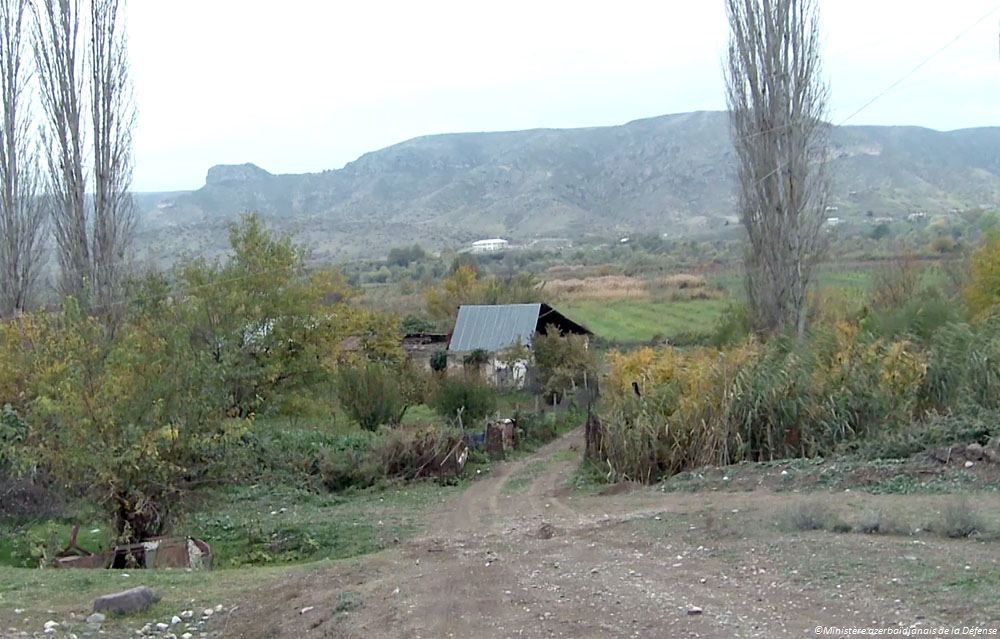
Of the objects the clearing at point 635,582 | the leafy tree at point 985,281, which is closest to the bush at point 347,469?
the clearing at point 635,582

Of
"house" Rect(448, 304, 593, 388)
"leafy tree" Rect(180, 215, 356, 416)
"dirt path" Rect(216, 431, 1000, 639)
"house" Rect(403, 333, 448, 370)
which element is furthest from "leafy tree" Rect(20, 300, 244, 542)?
"house" Rect(403, 333, 448, 370)

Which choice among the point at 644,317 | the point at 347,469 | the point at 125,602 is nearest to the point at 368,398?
the point at 347,469

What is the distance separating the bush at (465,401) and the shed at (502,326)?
13229mm

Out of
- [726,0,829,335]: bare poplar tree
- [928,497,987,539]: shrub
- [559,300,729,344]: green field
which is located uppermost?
[726,0,829,335]: bare poplar tree

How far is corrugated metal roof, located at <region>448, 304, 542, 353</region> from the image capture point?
147 feet

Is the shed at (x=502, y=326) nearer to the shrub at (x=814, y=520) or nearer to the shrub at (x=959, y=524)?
the shrub at (x=814, y=520)

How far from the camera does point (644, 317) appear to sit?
59.5 metres

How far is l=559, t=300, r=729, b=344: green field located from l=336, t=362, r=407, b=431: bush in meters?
21.3

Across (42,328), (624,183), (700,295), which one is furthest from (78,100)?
(624,183)

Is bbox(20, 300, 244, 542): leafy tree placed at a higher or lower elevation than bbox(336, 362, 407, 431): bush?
higher

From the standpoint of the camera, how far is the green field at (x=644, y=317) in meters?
51.7

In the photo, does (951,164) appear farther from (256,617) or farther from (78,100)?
(256,617)

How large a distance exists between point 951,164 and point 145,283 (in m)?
111

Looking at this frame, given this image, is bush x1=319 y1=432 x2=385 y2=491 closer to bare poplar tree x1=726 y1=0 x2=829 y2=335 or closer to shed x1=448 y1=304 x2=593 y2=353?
bare poplar tree x1=726 y1=0 x2=829 y2=335
